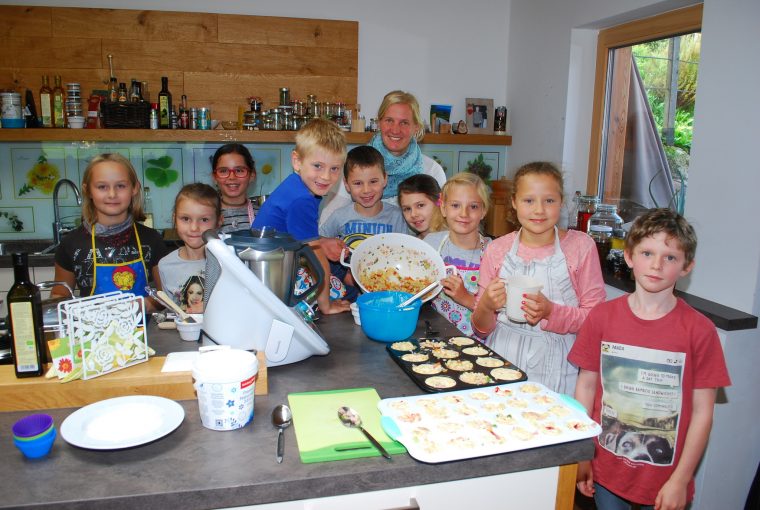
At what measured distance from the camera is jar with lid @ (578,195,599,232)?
102 inches

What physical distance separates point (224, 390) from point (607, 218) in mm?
2031

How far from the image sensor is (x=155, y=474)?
882 millimetres

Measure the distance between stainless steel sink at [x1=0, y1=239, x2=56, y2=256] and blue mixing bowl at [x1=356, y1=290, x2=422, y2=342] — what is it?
248 cm

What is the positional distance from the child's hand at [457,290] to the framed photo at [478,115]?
216 cm

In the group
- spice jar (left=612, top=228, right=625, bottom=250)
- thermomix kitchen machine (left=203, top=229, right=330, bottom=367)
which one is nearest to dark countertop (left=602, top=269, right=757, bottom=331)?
spice jar (left=612, top=228, right=625, bottom=250)

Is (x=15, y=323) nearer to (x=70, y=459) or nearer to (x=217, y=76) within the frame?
(x=70, y=459)

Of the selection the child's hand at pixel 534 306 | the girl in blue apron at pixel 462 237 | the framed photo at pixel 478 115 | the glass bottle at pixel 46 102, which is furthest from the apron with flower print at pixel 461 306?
the glass bottle at pixel 46 102

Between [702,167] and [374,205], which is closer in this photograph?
[702,167]

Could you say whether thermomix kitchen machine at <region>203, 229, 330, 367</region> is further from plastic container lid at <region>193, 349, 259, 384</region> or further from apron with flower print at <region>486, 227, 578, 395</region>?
apron with flower print at <region>486, 227, 578, 395</region>

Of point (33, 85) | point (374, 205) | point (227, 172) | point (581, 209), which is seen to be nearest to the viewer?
point (374, 205)

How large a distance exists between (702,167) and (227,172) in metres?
1.88

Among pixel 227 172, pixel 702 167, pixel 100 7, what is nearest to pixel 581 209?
pixel 702 167

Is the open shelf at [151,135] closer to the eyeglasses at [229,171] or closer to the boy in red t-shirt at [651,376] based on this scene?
the eyeglasses at [229,171]

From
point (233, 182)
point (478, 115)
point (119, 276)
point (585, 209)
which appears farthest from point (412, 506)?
point (478, 115)
